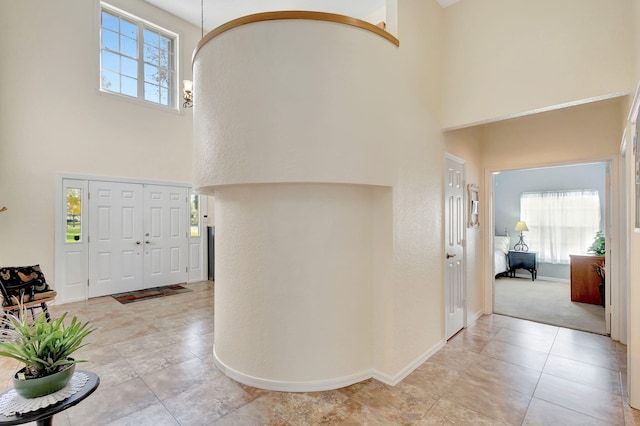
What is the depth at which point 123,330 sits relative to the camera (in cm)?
392

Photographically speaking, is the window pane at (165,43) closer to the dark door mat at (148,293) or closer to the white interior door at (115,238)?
the white interior door at (115,238)

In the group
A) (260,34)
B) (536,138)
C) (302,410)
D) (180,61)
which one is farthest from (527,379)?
(180,61)

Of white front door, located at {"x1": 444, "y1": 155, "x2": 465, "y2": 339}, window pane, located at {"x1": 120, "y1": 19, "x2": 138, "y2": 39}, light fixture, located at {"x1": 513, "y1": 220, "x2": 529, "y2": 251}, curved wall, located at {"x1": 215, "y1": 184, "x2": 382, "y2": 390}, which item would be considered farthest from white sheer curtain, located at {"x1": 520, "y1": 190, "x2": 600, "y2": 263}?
window pane, located at {"x1": 120, "y1": 19, "x2": 138, "y2": 39}

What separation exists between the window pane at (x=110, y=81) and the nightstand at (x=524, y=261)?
9162 millimetres

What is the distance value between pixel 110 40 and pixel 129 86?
2.74ft

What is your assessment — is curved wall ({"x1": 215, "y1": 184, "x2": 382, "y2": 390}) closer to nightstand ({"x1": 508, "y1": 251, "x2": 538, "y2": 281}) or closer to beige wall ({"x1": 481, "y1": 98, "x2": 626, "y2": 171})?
beige wall ({"x1": 481, "y1": 98, "x2": 626, "y2": 171})

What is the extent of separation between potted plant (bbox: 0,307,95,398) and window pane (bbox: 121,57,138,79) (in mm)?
5685

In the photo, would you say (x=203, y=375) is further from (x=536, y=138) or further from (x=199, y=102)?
(x=536, y=138)

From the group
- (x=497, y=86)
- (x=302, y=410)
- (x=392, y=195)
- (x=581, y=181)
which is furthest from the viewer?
(x=581, y=181)

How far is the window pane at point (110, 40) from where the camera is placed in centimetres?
561

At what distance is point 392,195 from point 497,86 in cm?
166

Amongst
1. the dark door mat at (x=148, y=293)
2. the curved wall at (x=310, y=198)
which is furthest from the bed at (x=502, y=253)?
the dark door mat at (x=148, y=293)

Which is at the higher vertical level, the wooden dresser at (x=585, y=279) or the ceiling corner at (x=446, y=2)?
the ceiling corner at (x=446, y=2)

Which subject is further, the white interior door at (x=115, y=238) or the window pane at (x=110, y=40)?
the window pane at (x=110, y=40)
